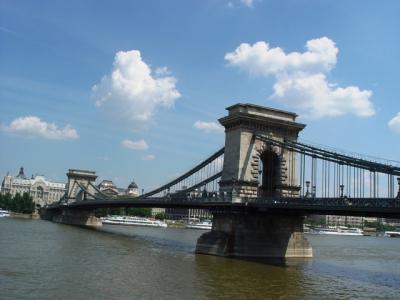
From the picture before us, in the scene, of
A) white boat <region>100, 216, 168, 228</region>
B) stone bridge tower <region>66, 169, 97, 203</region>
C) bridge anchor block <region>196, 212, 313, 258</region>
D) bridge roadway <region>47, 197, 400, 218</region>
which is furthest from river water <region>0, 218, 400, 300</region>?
white boat <region>100, 216, 168, 228</region>

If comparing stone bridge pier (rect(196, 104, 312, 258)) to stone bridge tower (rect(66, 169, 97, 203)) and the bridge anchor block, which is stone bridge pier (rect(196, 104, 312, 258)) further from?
stone bridge tower (rect(66, 169, 97, 203))

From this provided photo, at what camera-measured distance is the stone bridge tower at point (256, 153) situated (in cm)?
4641

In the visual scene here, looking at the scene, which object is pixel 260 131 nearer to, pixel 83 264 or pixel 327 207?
pixel 327 207

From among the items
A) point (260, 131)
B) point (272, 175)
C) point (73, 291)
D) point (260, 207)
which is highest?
point (260, 131)

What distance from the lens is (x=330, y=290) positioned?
92.4 feet

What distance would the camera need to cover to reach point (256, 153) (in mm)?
46906

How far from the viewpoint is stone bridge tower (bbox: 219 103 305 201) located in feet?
152

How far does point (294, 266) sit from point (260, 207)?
4981mm

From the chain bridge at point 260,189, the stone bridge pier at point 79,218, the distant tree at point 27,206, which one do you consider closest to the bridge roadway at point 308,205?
the chain bridge at point 260,189

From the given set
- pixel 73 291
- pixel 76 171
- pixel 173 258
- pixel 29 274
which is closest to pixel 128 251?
pixel 173 258

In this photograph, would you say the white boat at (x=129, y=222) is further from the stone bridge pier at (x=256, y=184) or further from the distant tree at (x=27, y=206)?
the stone bridge pier at (x=256, y=184)

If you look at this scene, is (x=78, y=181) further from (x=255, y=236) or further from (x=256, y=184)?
(x=255, y=236)

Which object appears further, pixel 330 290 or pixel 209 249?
pixel 209 249

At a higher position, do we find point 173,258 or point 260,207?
point 260,207
